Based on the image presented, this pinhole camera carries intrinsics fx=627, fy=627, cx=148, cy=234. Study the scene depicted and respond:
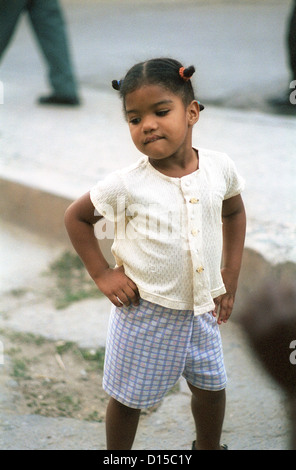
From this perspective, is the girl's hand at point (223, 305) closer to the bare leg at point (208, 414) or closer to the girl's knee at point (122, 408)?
the bare leg at point (208, 414)

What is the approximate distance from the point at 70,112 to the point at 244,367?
3218mm

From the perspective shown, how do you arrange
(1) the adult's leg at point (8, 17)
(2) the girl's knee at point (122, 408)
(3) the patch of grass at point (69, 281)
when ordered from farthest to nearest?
(1) the adult's leg at point (8, 17), (3) the patch of grass at point (69, 281), (2) the girl's knee at point (122, 408)

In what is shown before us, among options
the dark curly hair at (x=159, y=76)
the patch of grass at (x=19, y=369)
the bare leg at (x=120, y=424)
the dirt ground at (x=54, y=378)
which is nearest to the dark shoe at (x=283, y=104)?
the dirt ground at (x=54, y=378)

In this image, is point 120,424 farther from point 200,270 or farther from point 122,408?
point 200,270

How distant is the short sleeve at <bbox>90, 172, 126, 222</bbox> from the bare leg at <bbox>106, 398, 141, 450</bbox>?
561 mm

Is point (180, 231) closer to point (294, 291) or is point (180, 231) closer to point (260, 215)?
point (294, 291)

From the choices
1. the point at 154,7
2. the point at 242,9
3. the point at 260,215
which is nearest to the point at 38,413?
the point at 260,215

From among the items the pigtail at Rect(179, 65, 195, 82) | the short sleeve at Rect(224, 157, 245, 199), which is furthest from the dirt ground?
the pigtail at Rect(179, 65, 195, 82)

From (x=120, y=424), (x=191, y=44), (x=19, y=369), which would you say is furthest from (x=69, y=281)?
(x=191, y=44)

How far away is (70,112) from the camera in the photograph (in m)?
5.08

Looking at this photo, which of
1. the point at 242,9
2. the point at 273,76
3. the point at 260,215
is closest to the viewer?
the point at 260,215

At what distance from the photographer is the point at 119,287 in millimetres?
1668

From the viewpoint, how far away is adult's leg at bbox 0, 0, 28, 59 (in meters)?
4.47

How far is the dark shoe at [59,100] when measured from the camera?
207 inches
